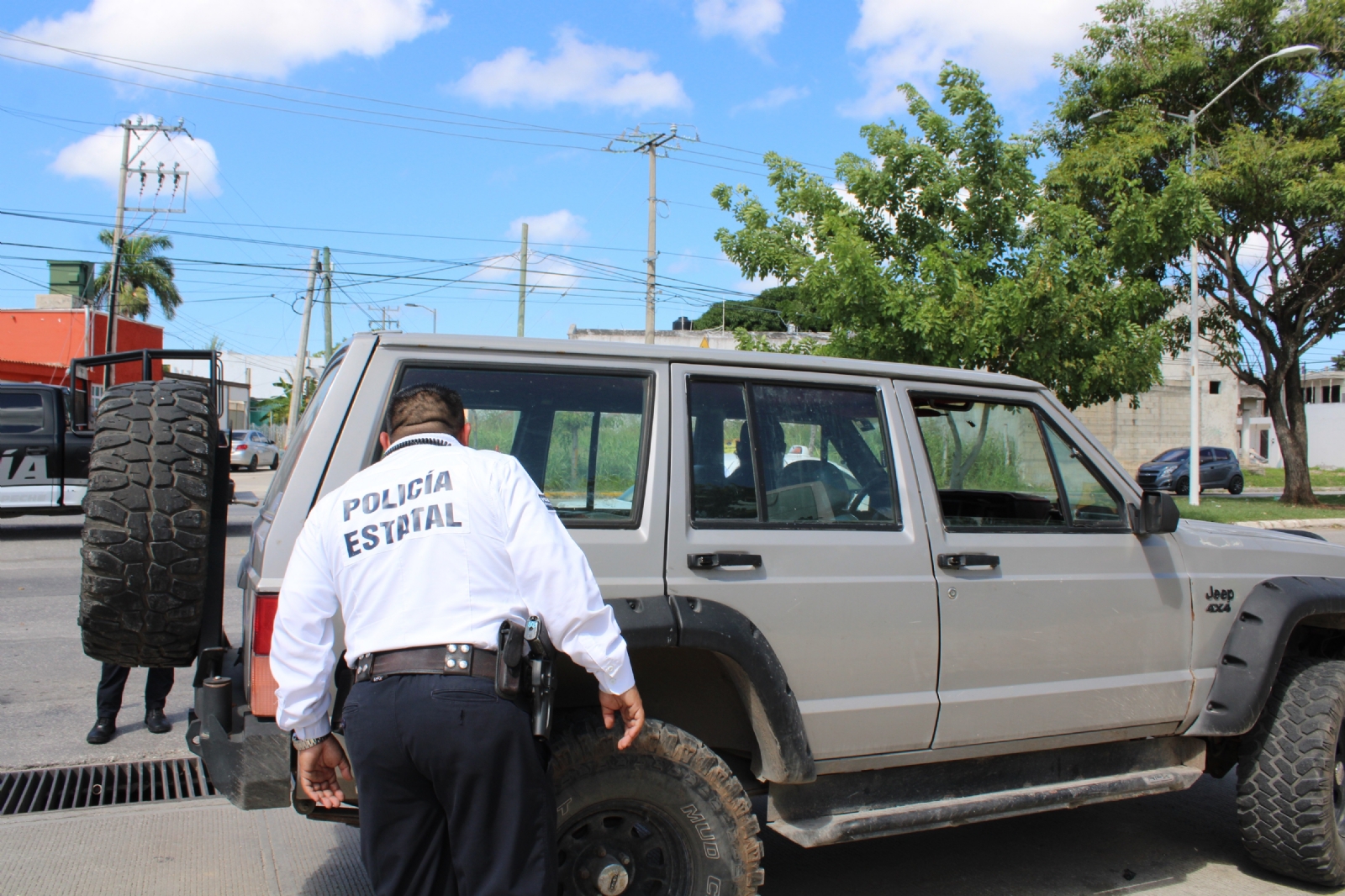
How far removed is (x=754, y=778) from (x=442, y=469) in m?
1.59

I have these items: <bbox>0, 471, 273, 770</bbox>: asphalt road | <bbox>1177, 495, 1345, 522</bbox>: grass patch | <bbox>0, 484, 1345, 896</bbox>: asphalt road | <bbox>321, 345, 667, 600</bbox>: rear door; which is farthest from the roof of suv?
<bbox>1177, 495, 1345, 522</bbox>: grass patch

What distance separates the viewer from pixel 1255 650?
373cm

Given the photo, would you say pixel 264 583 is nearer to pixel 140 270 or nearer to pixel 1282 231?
pixel 1282 231

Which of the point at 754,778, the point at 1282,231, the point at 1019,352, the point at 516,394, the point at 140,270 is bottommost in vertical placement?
the point at 754,778

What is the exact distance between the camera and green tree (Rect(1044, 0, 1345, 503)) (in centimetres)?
2019

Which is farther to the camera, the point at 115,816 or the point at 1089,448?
the point at 115,816

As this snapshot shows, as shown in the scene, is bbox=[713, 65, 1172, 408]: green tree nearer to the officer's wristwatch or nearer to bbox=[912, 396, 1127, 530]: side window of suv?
bbox=[912, 396, 1127, 530]: side window of suv

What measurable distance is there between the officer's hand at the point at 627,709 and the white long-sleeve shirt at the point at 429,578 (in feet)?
0.17

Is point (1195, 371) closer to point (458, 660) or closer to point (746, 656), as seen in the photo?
point (746, 656)

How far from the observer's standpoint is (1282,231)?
22250 millimetres

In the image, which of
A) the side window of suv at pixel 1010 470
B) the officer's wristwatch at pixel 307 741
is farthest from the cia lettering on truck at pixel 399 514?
the side window of suv at pixel 1010 470

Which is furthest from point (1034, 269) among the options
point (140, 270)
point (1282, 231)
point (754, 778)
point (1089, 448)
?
point (140, 270)

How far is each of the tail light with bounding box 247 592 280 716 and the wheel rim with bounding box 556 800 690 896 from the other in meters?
0.86

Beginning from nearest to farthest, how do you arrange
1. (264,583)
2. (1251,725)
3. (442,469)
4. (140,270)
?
Answer: 1. (442,469)
2. (264,583)
3. (1251,725)
4. (140,270)
